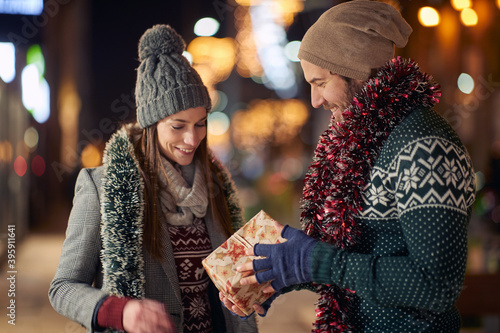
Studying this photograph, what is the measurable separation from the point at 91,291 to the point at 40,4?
353 centimetres

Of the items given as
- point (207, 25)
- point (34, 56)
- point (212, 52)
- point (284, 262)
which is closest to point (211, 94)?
point (207, 25)

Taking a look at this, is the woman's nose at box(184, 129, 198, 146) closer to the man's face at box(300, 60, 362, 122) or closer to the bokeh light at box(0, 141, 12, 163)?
the man's face at box(300, 60, 362, 122)

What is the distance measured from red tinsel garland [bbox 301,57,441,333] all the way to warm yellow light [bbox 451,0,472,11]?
13.0ft

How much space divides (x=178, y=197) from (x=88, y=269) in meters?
0.41

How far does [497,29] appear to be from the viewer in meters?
5.16

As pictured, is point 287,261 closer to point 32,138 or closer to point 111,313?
point 111,313

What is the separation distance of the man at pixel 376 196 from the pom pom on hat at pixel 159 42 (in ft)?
1.95

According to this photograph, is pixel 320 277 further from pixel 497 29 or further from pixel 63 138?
pixel 63 138

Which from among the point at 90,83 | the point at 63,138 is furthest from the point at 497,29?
the point at 63,138

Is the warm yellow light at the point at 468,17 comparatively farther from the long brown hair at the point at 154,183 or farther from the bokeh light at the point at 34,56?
the bokeh light at the point at 34,56

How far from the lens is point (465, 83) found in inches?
210

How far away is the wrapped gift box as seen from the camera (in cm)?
133

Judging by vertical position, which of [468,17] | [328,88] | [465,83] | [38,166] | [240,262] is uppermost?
[468,17]

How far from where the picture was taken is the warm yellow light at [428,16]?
14.5 ft
